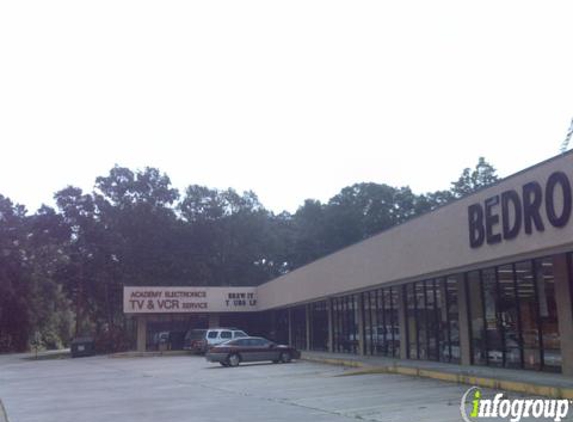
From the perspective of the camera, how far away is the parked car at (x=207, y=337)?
43.3 metres

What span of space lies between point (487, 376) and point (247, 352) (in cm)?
1700

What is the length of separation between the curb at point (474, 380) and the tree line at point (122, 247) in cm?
3559

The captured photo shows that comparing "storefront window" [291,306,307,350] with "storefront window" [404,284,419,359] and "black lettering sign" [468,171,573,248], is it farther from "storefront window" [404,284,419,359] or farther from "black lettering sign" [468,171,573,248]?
"black lettering sign" [468,171,573,248]

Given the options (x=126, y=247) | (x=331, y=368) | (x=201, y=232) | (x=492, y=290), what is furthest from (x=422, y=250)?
(x=201, y=232)

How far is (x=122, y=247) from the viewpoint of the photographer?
218ft

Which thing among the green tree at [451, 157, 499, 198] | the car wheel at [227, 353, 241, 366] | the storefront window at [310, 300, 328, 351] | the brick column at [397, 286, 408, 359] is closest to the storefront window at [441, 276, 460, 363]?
the brick column at [397, 286, 408, 359]

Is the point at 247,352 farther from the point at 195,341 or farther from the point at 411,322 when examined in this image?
the point at 195,341

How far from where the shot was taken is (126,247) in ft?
218

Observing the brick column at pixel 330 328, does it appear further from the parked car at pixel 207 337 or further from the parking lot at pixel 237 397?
the parking lot at pixel 237 397

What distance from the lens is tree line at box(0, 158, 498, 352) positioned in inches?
2630

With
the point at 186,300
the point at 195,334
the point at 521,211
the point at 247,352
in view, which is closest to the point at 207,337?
the point at 195,334

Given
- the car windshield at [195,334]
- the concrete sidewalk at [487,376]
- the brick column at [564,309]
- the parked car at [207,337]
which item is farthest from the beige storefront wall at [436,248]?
the car windshield at [195,334]

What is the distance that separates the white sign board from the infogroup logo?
117 feet

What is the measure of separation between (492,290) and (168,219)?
172 feet
